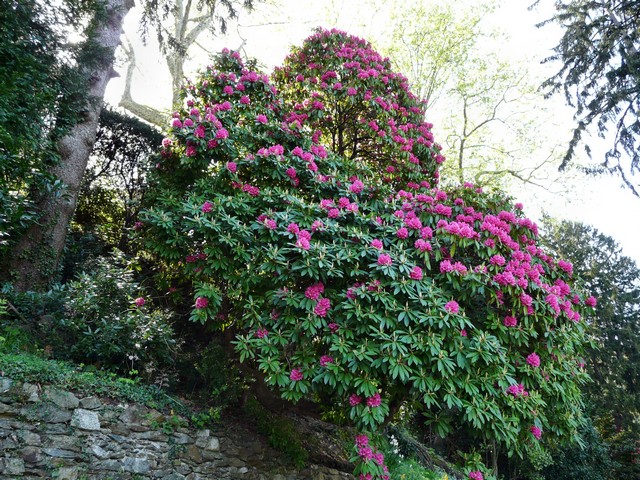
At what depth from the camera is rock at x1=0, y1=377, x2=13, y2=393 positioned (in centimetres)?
326

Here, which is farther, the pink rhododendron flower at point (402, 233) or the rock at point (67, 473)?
the pink rhododendron flower at point (402, 233)

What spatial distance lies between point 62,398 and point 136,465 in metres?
0.86

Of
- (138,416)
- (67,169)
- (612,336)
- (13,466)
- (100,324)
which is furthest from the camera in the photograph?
(612,336)

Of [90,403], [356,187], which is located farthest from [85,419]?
[356,187]

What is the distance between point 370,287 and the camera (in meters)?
3.30

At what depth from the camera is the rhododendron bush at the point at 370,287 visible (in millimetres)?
3182

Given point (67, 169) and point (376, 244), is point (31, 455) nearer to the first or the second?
point (376, 244)

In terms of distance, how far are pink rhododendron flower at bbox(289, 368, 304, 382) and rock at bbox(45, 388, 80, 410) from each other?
6.00 ft

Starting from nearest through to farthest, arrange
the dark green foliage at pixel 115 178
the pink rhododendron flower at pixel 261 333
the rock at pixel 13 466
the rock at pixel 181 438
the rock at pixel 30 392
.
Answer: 1. the rock at pixel 13 466
2. the rock at pixel 30 392
3. the pink rhododendron flower at pixel 261 333
4. the rock at pixel 181 438
5. the dark green foliage at pixel 115 178

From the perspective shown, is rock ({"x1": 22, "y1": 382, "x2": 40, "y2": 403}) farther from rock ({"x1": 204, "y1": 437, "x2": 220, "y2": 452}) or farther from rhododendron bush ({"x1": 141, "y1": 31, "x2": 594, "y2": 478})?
rock ({"x1": 204, "y1": 437, "x2": 220, "y2": 452})

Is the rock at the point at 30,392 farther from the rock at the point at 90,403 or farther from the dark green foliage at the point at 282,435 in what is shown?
the dark green foliage at the point at 282,435

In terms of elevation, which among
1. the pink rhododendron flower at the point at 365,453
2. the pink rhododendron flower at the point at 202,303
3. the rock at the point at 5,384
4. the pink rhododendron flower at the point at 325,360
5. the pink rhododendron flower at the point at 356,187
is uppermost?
the pink rhododendron flower at the point at 356,187

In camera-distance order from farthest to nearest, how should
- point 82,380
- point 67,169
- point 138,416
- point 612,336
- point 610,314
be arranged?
A: point 612,336 < point 610,314 < point 67,169 < point 138,416 < point 82,380

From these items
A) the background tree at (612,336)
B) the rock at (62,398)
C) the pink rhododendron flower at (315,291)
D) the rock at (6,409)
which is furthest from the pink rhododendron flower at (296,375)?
the background tree at (612,336)
